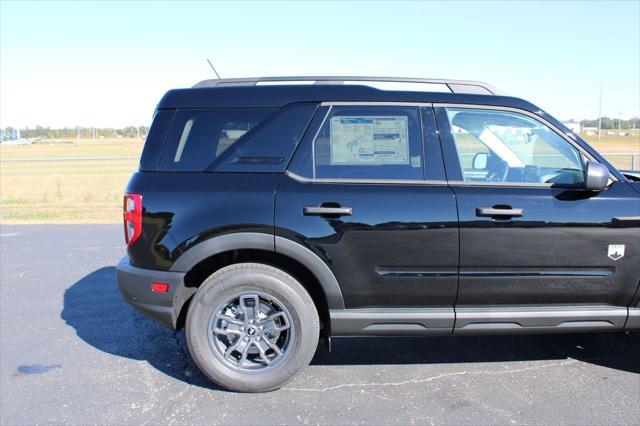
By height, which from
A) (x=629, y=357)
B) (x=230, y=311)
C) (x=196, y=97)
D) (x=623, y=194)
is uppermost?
(x=196, y=97)

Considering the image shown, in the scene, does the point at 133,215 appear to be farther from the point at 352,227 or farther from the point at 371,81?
the point at 371,81

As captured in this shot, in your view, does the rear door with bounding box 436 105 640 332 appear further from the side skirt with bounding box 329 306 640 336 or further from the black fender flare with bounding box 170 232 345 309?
the black fender flare with bounding box 170 232 345 309

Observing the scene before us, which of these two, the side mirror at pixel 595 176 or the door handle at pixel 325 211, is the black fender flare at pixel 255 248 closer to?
the door handle at pixel 325 211

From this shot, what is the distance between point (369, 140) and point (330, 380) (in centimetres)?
165

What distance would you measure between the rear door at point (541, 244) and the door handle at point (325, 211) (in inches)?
28.0

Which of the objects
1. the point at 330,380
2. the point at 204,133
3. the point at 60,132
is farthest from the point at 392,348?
the point at 60,132

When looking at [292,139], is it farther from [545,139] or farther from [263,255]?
[545,139]

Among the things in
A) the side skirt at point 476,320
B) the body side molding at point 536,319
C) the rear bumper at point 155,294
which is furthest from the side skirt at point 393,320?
the rear bumper at point 155,294

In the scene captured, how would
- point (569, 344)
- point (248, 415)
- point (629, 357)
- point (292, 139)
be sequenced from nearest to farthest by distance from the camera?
point (248, 415)
point (292, 139)
point (629, 357)
point (569, 344)

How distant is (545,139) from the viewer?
344 cm

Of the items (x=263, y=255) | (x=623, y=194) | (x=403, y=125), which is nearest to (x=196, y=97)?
(x=263, y=255)

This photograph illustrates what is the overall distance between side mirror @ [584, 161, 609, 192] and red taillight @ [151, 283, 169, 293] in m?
2.69

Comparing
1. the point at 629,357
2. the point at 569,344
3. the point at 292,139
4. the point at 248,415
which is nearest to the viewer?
the point at 248,415

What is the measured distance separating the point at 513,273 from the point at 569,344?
1.37 m
